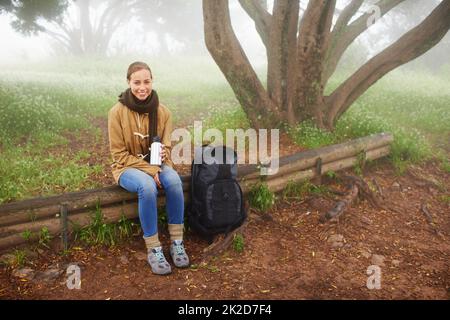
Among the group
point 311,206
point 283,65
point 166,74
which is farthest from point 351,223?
point 166,74

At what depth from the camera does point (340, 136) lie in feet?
26.5

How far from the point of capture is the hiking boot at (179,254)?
4500 millimetres

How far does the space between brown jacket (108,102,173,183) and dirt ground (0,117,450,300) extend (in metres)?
0.92

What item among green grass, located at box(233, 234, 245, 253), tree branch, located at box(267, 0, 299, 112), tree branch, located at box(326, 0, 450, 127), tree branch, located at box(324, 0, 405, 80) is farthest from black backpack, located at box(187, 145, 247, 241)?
tree branch, located at box(324, 0, 405, 80)

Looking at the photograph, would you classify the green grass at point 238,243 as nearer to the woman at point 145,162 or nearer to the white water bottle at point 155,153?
the woman at point 145,162

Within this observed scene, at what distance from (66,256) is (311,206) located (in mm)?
3456

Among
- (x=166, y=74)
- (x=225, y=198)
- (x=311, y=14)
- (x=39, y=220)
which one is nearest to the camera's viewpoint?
(x=39, y=220)

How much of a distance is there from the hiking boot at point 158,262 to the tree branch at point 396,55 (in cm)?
493

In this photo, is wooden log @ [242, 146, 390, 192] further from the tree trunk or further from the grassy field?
the tree trunk

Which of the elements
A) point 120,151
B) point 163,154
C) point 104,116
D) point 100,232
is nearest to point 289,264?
point 163,154

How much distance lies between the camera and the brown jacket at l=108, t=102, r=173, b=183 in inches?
187

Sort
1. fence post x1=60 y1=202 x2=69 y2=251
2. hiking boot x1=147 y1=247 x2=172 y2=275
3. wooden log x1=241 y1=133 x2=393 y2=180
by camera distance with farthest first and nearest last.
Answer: wooden log x1=241 y1=133 x2=393 y2=180
fence post x1=60 y1=202 x2=69 y2=251
hiking boot x1=147 y1=247 x2=172 y2=275

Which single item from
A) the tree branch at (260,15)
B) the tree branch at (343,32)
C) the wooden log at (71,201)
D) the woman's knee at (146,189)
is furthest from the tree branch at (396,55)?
the woman's knee at (146,189)
